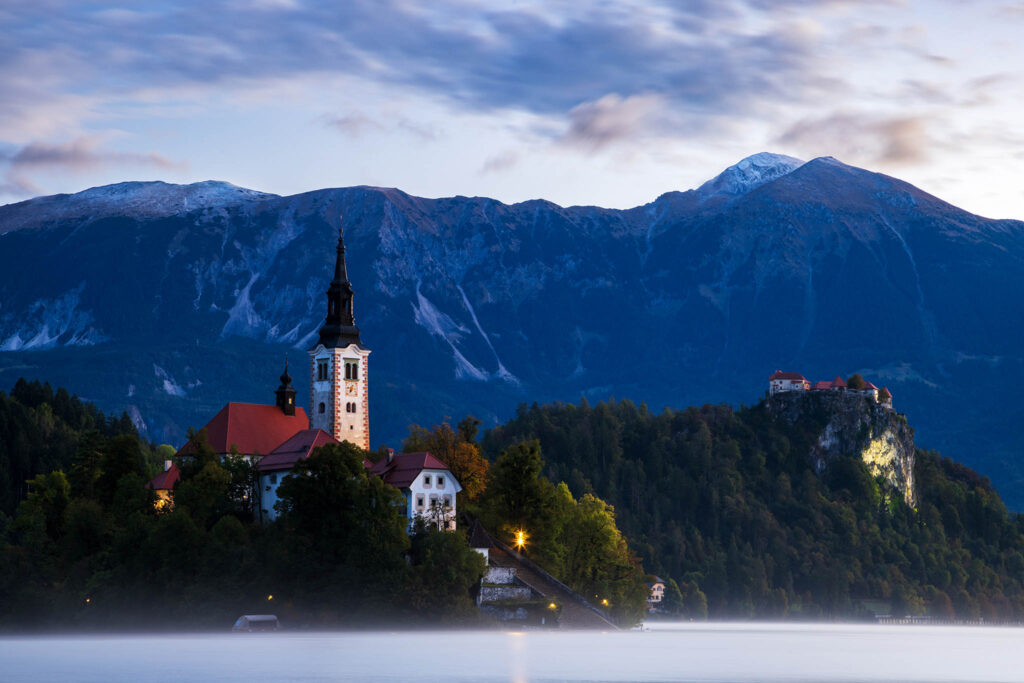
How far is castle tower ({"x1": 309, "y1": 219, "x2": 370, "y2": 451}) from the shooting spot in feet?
551

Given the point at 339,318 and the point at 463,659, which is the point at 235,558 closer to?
the point at 463,659

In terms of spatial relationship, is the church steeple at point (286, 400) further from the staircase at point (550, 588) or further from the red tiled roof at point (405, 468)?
the staircase at point (550, 588)

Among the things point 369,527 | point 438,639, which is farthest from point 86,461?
point 438,639

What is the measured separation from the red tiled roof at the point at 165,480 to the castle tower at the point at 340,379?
59.1 feet

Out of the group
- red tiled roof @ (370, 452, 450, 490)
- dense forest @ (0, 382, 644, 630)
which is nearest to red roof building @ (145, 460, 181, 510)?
dense forest @ (0, 382, 644, 630)

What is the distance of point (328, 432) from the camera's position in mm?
167500

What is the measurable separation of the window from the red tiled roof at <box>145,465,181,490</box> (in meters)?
22.7

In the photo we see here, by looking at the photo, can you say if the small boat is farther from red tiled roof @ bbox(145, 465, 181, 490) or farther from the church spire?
the church spire

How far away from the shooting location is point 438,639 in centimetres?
13475

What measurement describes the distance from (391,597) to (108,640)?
26.2 m

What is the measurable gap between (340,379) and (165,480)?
2330 centimetres

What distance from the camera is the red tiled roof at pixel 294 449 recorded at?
5989 inches

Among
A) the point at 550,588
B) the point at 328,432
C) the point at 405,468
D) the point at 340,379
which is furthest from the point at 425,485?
the point at 340,379

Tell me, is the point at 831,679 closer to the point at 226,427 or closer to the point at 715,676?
the point at 715,676
